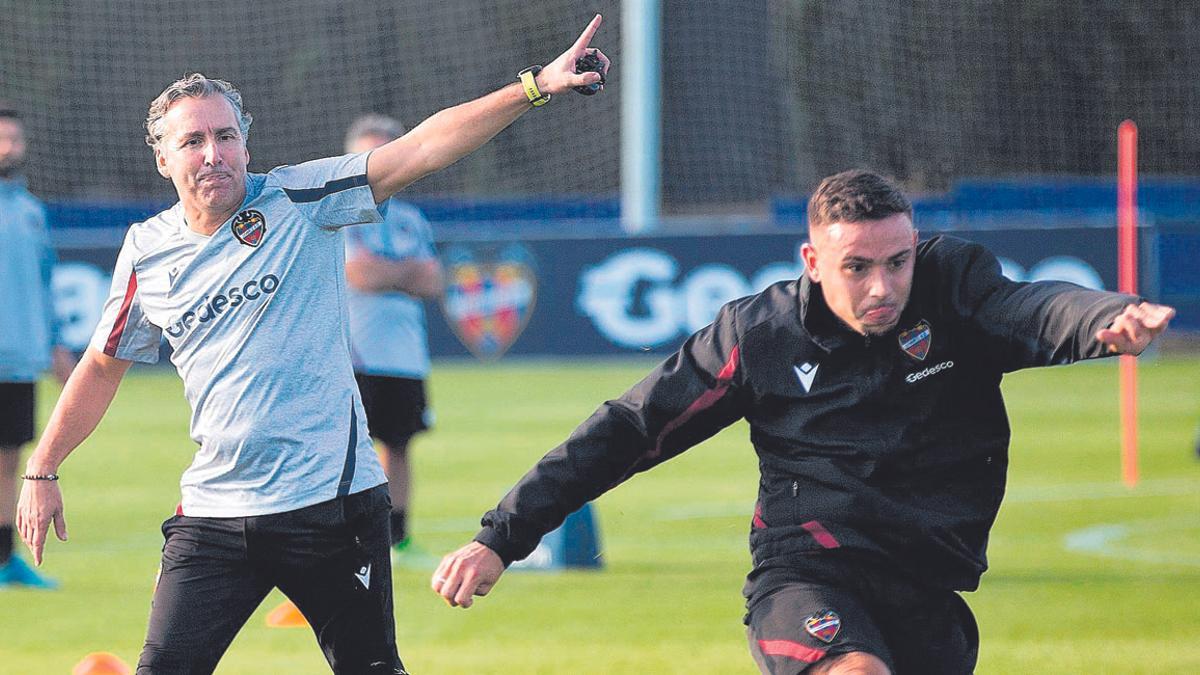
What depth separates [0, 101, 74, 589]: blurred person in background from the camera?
9.09 m

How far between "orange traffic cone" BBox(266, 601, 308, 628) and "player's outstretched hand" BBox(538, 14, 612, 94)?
4.24 meters

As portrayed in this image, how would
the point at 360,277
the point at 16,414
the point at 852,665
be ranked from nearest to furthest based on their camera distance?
the point at 852,665 → the point at 16,414 → the point at 360,277

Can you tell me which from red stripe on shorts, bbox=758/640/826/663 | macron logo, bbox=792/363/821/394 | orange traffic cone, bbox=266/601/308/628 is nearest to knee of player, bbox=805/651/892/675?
red stripe on shorts, bbox=758/640/826/663

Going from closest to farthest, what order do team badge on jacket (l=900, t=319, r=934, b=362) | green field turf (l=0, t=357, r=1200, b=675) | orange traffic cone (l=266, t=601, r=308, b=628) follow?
team badge on jacket (l=900, t=319, r=934, b=362) < green field turf (l=0, t=357, r=1200, b=675) < orange traffic cone (l=266, t=601, r=308, b=628)

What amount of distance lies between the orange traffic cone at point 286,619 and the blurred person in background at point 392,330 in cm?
104

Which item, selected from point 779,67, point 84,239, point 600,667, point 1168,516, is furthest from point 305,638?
point 779,67

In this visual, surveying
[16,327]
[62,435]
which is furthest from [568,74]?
[16,327]

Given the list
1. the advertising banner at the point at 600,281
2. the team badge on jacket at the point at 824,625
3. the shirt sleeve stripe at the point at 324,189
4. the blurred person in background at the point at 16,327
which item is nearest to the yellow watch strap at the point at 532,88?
the shirt sleeve stripe at the point at 324,189

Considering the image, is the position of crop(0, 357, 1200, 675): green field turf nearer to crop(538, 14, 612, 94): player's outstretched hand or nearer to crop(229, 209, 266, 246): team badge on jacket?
crop(229, 209, 266, 246): team badge on jacket

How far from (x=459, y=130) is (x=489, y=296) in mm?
16104

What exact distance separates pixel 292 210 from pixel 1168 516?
7697 millimetres

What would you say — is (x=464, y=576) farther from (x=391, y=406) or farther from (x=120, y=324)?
(x=391, y=406)

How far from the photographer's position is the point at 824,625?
14.2 ft

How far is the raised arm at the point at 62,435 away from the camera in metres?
5.11
